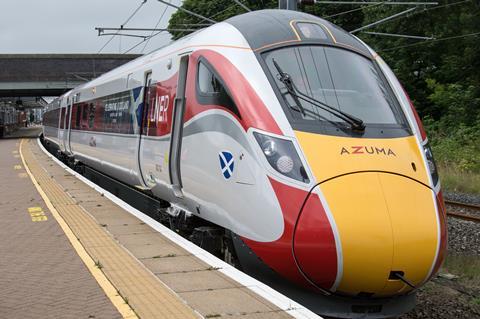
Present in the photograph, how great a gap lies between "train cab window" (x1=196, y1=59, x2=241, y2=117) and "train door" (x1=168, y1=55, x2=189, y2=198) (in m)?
0.50

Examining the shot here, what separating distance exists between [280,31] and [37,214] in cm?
571

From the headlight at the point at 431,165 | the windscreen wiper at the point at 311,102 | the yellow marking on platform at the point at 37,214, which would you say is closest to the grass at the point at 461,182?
the yellow marking on platform at the point at 37,214

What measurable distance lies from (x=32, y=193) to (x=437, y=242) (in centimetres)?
999

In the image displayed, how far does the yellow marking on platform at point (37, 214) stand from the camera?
30.3ft

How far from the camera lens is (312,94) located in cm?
589

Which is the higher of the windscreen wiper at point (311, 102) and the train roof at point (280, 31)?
the train roof at point (280, 31)

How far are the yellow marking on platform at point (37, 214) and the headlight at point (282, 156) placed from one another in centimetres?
517

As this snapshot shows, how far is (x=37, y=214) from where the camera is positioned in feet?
32.0

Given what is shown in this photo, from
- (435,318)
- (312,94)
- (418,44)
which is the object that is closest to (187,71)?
(312,94)

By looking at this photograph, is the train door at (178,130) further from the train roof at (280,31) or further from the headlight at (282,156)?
the headlight at (282,156)

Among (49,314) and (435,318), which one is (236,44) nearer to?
(49,314)

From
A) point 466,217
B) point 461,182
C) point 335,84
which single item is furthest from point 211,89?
point 461,182

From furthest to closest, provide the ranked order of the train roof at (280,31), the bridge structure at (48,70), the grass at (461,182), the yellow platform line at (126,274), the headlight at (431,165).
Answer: the bridge structure at (48,70) < the grass at (461,182) < the train roof at (280,31) < the headlight at (431,165) < the yellow platform line at (126,274)

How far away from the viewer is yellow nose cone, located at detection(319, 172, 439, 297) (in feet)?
15.6
